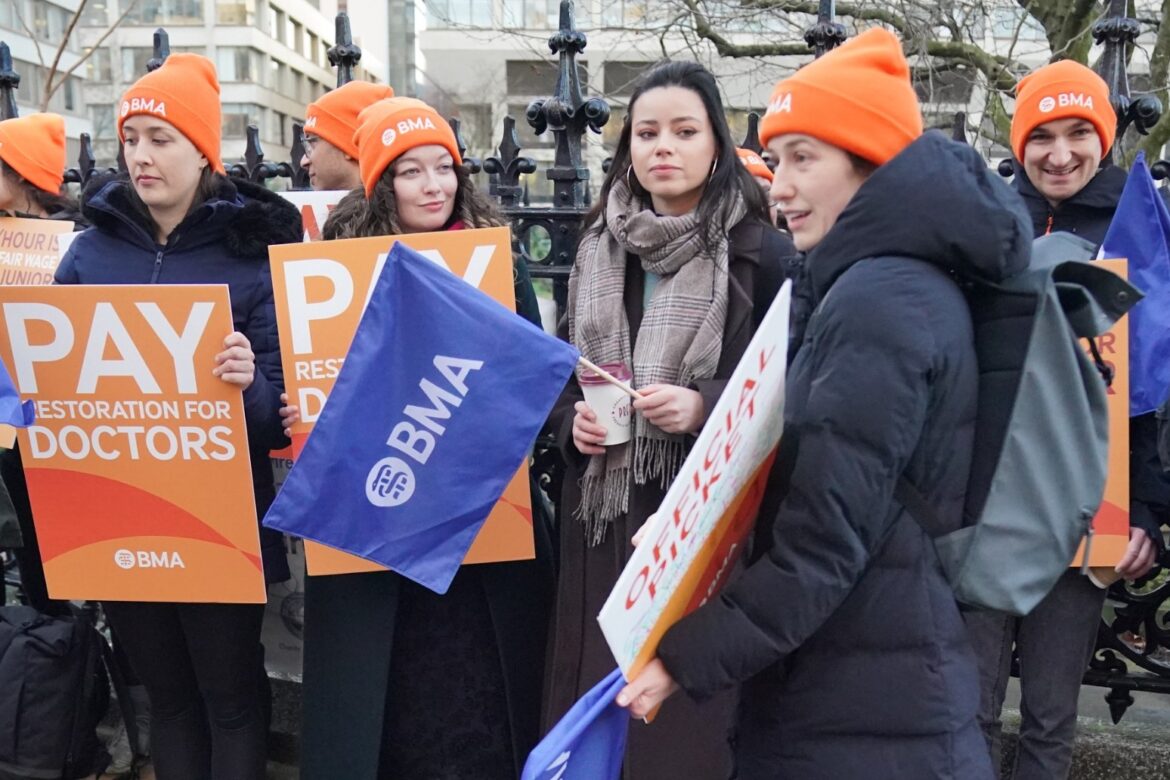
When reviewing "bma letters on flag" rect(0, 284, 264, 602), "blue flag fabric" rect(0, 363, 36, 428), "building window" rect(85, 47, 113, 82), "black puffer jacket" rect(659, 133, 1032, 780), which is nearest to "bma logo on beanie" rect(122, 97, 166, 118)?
"bma letters on flag" rect(0, 284, 264, 602)

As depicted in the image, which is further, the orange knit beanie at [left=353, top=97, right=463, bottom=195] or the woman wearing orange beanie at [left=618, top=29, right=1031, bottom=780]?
the orange knit beanie at [left=353, top=97, right=463, bottom=195]

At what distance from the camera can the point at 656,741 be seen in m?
2.76

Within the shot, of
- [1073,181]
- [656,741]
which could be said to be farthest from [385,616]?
[1073,181]

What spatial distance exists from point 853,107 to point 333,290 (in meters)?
1.57

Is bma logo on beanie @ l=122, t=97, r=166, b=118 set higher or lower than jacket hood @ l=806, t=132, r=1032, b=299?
higher

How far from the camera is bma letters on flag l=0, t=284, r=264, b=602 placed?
9.86 feet

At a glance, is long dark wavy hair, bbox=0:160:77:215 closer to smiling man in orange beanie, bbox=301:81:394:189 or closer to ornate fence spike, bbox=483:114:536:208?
smiling man in orange beanie, bbox=301:81:394:189

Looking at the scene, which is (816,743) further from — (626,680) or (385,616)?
(385,616)

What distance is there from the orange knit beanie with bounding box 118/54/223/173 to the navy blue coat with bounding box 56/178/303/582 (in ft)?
0.60

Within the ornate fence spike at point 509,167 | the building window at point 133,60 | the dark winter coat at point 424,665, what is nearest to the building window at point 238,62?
the building window at point 133,60

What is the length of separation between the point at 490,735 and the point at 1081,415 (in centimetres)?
213

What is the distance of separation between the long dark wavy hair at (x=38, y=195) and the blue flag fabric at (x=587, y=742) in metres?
3.57

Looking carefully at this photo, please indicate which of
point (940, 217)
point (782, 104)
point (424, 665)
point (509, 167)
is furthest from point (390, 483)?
point (509, 167)

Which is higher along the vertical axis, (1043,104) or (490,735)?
(1043,104)
